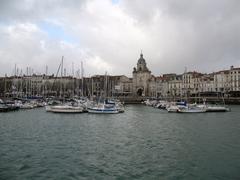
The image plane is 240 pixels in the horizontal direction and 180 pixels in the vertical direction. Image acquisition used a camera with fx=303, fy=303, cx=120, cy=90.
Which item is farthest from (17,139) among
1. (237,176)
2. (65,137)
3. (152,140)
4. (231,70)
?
(231,70)

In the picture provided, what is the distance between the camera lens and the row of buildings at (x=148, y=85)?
4594 inches

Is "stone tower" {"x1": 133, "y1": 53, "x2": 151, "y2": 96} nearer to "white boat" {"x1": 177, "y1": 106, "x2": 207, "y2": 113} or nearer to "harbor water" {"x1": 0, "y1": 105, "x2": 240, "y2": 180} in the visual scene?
"white boat" {"x1": 177, "y1": 106, "x2": 207, "y2": 113}

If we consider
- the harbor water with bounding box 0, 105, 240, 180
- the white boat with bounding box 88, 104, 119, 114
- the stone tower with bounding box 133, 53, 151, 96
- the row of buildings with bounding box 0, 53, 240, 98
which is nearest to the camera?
the harbor water with bounding box 0, 105, 240, 180

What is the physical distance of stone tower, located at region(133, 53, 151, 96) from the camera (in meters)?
151

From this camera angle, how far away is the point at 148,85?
154 metres

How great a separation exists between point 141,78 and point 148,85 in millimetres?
6066

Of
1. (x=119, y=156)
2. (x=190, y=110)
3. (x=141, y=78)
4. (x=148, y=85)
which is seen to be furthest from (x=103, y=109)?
(x=148, y=85)

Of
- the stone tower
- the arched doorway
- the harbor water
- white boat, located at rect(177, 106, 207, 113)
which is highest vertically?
the stone tower

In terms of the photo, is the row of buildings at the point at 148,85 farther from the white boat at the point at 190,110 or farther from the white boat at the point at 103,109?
the white boat at the point at 103,109

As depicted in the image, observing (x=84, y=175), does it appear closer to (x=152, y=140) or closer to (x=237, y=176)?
(x=237, y=176)

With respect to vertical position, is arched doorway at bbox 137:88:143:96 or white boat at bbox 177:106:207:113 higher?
arched doorway at bbox 137:88:143:96

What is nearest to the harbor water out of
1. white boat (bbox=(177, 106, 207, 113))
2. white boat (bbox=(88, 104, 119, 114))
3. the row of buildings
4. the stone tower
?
white boat (bbox=(88, 104, 119, 114))

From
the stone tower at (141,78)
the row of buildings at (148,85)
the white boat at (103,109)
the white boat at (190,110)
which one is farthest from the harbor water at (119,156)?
the stone tower at (141,78)

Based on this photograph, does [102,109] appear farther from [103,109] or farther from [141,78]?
[141,78]
